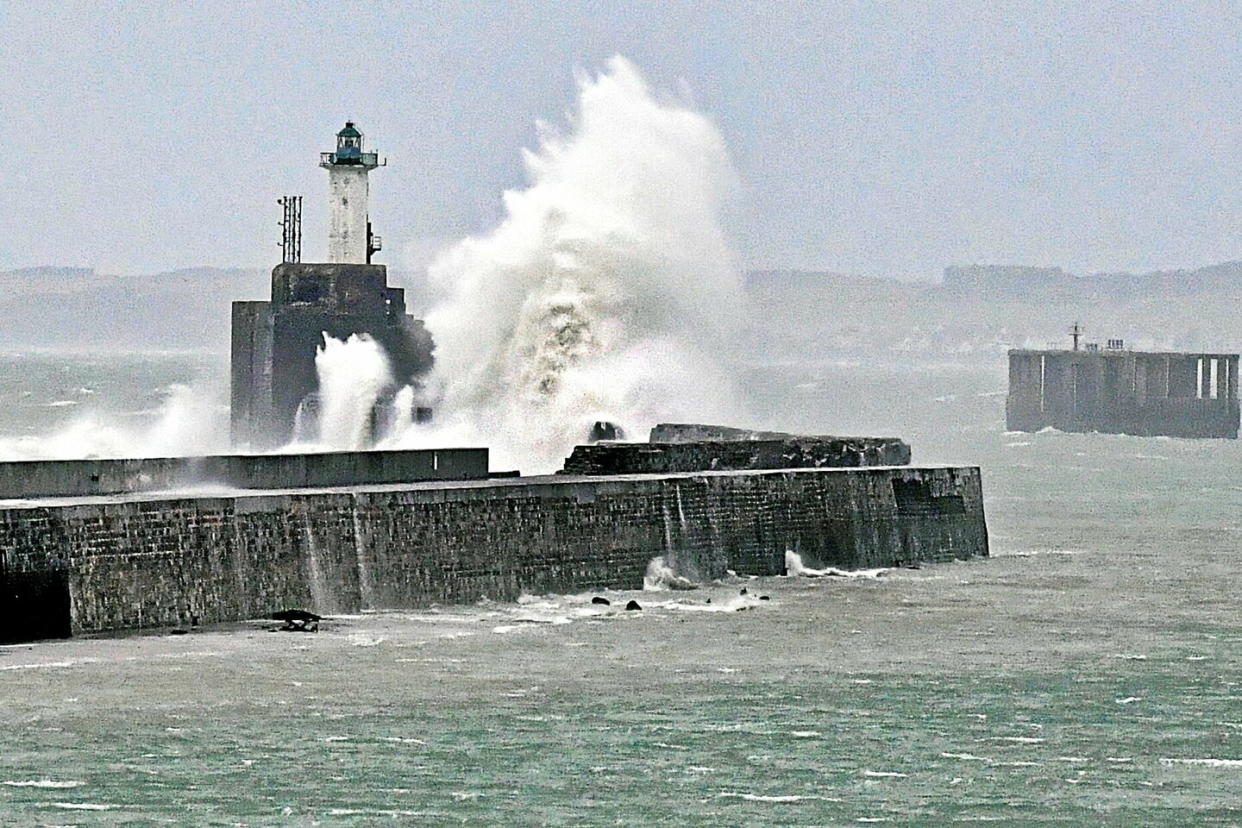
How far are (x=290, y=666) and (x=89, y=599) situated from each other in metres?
1.83

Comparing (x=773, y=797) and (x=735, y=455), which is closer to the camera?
(x=773, y=797)

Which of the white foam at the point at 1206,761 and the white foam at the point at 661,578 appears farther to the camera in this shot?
the white foam at the point at 661,578

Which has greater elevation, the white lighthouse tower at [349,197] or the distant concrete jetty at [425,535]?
the white lighthouse tower at [349,197]

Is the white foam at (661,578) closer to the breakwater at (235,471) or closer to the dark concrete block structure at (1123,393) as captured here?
the breakwater at (235,471)

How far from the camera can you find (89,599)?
71.7 feet

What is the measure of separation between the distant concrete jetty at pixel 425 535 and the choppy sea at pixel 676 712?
1.20 feet

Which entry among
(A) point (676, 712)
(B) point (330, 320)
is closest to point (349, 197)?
(B) point (330, 320)

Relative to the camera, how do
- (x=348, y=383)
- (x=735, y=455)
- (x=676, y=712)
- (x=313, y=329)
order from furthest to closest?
(x=313, y=329), (x=348, y=383), (x=735, y=455), (x=676, y=712)

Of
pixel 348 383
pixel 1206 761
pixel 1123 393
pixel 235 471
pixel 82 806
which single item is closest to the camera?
pixel 82 806

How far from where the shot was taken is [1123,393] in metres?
91.6


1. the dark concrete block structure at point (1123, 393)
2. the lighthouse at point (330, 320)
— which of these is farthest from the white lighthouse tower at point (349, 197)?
the dark concrete block structure at point (1123, 393)

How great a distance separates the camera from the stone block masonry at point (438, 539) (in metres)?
21.8

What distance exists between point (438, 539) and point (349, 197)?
20.8 metres

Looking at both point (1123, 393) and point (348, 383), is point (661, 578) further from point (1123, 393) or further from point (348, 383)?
point (1123, 393)
